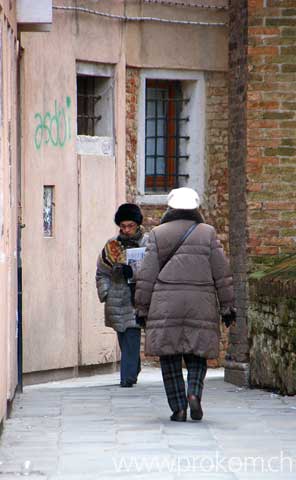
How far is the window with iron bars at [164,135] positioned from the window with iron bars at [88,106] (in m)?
1.07

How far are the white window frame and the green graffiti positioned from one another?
1.99 metres

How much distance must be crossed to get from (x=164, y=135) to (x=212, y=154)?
0.62 m

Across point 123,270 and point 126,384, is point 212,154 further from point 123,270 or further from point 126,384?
point 126,384

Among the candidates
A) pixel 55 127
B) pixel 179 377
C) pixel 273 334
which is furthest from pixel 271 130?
pixel 179 377

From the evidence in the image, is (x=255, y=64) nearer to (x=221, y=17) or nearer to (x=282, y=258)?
(x=282, y=258)

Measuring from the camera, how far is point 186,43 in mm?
18703

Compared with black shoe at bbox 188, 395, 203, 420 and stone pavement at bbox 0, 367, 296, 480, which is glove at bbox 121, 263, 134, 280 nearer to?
stone pavement at bbox 0, 367, 296, 480

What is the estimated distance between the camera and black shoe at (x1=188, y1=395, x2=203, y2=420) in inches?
435

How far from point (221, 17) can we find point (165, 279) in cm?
810

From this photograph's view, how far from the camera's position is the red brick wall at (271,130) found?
590 inches

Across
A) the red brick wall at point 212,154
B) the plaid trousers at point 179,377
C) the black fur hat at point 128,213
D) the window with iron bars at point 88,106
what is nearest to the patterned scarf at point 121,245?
the black fur hat at point 128,213

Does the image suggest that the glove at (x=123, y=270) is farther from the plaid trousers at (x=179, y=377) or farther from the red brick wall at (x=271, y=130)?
the plaid trousers at (x=179, y=377)

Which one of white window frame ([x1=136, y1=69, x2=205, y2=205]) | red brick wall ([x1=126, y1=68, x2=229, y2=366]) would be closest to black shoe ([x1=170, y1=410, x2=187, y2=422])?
red brick wall ([x1=126, y1=68, x2=229, y2=366])

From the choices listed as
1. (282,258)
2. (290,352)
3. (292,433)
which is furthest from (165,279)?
(282,258)
